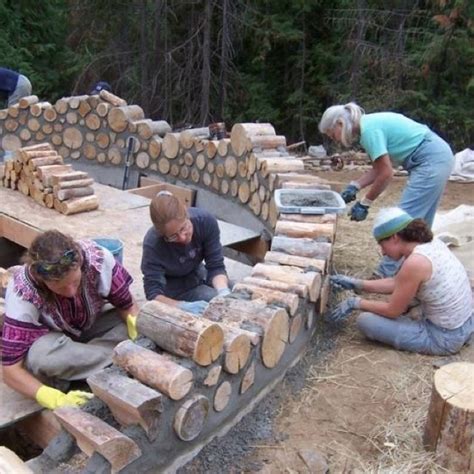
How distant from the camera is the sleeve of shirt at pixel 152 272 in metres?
3.12

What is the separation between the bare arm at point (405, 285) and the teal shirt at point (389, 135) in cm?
94

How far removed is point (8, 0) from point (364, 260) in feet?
42.7

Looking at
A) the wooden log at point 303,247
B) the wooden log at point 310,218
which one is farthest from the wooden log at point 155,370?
the wooden log at point 310,218

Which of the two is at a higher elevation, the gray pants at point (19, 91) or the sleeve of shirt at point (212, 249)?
the gray pants at point (19, 91)

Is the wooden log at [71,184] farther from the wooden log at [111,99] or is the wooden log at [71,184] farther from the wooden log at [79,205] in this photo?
the wooden log at [111,99]

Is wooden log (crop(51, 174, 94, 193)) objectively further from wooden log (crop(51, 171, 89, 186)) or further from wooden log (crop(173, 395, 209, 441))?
wooden log (crop(173, 395, 209, 441))

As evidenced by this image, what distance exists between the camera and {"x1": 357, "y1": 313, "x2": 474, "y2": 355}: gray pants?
3.12m

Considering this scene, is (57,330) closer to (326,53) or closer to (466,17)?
(466,17)

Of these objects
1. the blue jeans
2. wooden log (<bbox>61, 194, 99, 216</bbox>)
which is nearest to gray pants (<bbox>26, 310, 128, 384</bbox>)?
the blue jeans

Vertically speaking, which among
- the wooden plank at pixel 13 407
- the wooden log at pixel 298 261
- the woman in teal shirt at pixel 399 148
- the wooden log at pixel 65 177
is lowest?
the wooden plank at pixel 13 407

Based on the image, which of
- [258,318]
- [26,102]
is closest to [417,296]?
[258,318]

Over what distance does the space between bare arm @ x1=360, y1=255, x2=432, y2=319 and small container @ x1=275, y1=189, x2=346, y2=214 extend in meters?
0.73

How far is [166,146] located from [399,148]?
305cm

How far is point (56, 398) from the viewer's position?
2379 millimetres
